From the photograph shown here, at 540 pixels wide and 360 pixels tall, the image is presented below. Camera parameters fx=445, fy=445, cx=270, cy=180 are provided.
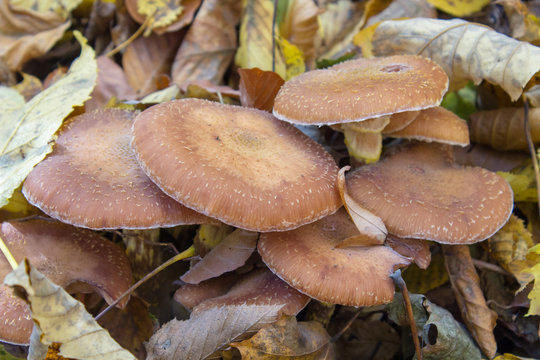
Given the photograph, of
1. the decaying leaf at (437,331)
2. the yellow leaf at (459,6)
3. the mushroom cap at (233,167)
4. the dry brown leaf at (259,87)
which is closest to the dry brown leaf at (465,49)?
the yellow leaf at (459,6)

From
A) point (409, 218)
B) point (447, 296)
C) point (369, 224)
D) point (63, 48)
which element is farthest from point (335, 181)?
point (63, 48)

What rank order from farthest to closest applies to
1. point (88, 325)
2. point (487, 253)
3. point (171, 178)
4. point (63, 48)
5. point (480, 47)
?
point (63, 48)
point (487, 253)
point (480, 47)
point (171, 178)
point (88, 325)

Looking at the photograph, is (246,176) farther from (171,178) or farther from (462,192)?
(462,192)

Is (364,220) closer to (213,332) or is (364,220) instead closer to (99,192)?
(213,332)

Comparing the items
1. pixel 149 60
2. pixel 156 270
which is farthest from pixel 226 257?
pixel 149 60

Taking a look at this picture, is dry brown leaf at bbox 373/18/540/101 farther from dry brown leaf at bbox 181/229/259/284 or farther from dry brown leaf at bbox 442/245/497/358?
dry brown leaf at bbox 181/229/259/284

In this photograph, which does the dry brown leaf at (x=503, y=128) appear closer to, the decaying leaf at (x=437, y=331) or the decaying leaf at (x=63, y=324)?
the decaying leaf at (x=437, y=331)

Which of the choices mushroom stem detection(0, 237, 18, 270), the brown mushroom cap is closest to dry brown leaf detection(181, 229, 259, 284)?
the brown mushroom cap
